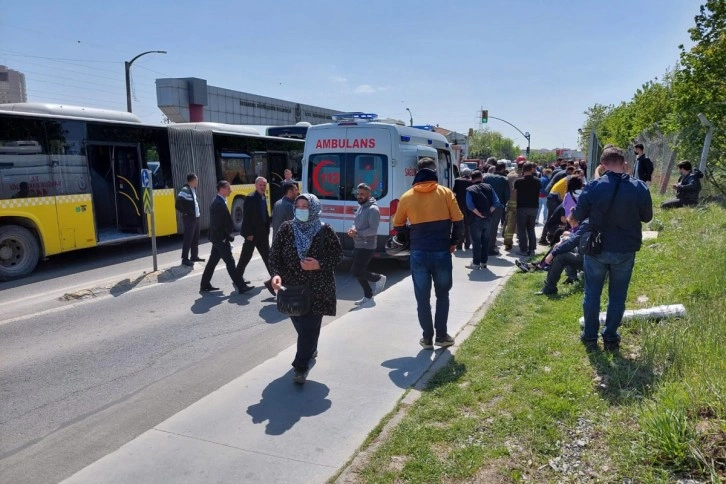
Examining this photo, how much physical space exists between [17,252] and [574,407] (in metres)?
9.76

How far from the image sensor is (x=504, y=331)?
5.78 metres

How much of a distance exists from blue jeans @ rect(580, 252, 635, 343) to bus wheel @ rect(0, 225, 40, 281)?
942 cm

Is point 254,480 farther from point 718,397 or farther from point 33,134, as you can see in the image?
point 33,134

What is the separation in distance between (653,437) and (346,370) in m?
2.72

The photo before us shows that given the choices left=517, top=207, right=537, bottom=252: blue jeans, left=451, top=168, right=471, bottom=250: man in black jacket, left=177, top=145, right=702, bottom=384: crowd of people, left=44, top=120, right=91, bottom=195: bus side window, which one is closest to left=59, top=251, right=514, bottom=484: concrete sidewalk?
left=177, top=145, right=702, bottom=384: crowd of people

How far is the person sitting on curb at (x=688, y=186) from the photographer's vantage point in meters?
11.7

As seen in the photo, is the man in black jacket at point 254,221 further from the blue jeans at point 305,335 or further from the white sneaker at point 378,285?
the blue jeans at point 305,335

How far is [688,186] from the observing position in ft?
38.7

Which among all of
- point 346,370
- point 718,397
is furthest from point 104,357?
point 718,397

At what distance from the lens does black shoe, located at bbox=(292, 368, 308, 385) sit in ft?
15.4

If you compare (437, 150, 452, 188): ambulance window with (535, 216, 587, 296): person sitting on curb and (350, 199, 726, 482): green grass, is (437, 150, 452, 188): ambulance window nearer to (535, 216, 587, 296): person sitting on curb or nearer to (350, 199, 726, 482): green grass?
(535, 216, 587, 296): person sitting on curb

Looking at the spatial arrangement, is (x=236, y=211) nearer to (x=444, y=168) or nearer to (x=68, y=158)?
(x=68, y=158)

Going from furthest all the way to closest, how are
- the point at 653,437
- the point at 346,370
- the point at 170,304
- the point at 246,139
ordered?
the point at 246,139, the point at 170,304, the point at 346,370, the point at 653,437

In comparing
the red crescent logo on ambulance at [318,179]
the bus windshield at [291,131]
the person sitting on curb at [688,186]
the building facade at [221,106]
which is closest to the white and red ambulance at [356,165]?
the red crescent logo on ambulance at [318,179]
